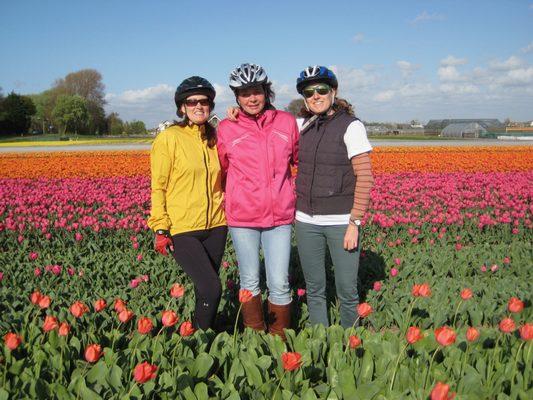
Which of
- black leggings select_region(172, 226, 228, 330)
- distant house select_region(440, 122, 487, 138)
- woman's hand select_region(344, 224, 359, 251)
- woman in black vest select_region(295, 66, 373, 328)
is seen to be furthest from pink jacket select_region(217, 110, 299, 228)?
distant house select_region(440, 122, 487, 138)

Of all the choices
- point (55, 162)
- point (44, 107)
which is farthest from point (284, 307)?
point (44, 107)

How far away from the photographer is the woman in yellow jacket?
3086 mm

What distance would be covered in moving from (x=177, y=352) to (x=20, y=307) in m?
2.00

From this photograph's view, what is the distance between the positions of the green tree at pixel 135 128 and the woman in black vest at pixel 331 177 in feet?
236

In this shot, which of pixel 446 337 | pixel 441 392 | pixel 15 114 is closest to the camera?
pixel 441 392

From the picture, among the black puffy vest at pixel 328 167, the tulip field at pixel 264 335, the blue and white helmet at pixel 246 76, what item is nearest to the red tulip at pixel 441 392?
the tulip field at pixel 264 335

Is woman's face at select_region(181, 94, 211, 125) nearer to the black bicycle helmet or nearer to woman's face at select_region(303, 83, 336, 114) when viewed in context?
the black bicycle helmet

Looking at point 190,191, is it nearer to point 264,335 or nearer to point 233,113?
point 233,113

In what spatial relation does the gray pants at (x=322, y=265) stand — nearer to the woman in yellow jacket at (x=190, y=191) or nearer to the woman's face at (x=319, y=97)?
the woman in yellow jacket at (x=190, y=191)

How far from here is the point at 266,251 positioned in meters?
3.22

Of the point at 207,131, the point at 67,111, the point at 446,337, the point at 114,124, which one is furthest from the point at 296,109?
the point at 114,124

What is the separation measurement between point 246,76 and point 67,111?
68065mm

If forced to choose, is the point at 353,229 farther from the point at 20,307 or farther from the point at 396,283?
the point at 20,307

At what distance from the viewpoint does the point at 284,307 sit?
3322 millimetres
